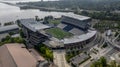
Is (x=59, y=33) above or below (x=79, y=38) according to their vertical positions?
below

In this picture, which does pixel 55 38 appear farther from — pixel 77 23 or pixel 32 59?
pixel 32 59

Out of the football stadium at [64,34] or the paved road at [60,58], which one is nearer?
the paved road at [60,58]

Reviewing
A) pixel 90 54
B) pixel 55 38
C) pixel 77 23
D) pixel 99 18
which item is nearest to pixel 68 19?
pixel 77 23

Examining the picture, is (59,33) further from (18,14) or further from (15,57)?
(18,14)

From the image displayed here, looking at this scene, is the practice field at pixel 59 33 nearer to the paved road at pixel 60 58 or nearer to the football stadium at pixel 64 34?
the football stadium at pixel 64 34

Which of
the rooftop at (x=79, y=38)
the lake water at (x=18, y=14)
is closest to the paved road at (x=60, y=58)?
the rooftop at (x=79, y=38)

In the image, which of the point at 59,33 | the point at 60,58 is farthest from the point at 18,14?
the point at 60,58

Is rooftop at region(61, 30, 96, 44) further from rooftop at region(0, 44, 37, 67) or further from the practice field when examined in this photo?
rooftop at region(0, 44, 37, 67)
